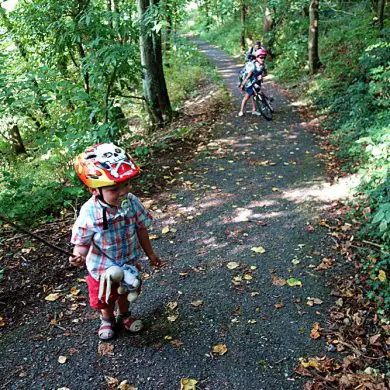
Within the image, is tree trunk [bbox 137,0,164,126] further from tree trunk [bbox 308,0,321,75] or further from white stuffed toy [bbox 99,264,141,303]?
tree trunk [bbox 308,0,321,75]

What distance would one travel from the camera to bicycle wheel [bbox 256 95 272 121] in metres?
10.5

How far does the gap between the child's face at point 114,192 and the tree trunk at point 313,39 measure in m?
13.7

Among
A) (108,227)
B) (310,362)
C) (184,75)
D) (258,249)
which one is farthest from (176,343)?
(184,75)

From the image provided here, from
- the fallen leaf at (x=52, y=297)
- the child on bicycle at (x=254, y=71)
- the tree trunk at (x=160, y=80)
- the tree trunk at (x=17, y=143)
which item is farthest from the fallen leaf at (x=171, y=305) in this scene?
the tree trunk at (x=17, y=143)

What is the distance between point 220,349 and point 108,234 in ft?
4.77

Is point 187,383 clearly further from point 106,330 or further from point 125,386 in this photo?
point 106,330

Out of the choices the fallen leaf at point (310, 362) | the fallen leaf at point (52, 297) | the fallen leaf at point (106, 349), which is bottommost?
the fallen leaf at point (310, 362)

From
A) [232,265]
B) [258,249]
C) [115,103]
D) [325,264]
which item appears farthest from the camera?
[115,103]

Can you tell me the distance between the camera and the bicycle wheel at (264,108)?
10.5 metres

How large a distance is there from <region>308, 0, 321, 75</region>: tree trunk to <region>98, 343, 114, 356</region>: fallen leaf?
14.1 meters

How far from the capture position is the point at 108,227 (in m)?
2.87

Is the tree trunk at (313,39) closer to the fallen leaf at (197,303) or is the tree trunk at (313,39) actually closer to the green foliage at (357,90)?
the green foliage at (357,90)

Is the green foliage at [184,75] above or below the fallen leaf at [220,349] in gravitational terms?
above

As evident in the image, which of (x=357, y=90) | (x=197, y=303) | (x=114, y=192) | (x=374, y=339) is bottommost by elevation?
(x=374, y=339)
